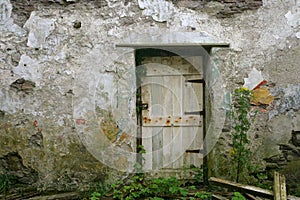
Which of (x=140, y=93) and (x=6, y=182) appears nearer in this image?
(x=6, y=182)

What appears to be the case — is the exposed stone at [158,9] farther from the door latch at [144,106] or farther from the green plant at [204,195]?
the green plant at [204,195]

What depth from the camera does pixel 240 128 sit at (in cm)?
390

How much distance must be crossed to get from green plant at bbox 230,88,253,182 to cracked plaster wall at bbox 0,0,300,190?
0.41ft

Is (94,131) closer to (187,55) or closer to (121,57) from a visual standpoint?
(121,57)

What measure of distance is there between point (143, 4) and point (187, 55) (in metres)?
0.77

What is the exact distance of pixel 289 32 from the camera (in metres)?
3.93

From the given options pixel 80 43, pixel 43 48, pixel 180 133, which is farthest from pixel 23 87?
pixel 180 133

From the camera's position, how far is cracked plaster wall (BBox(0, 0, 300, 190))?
3.93m

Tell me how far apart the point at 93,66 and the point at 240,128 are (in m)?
1.70

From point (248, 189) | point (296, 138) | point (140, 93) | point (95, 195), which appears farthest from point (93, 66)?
point (296, 138)

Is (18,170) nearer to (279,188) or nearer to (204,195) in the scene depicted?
(204,195)

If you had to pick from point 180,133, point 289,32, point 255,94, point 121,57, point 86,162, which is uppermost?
point 289,32

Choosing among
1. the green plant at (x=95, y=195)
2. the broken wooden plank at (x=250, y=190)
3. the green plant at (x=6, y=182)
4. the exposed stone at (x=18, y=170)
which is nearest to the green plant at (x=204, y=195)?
the broken wooden plank at (x=250, y=190)

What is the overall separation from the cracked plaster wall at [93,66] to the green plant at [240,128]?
125mm
